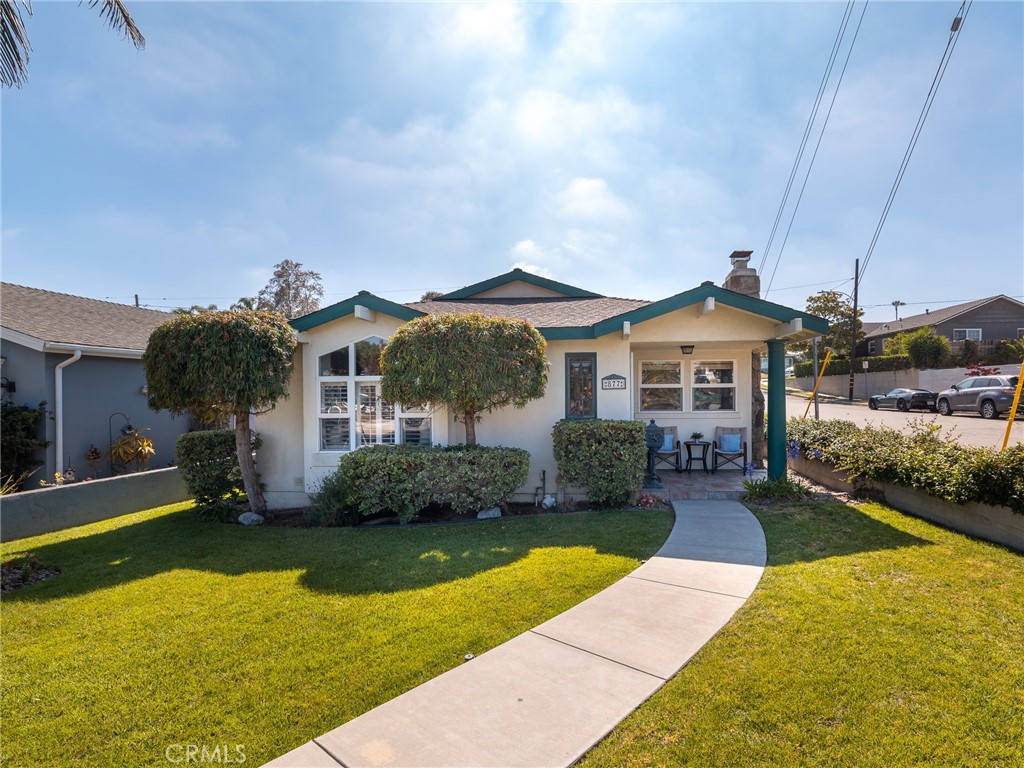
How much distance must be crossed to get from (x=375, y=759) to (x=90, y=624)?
3376 millimetres

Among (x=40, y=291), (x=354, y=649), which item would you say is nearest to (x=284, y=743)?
(x=354, y=649)

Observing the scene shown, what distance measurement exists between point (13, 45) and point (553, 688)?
7572mm

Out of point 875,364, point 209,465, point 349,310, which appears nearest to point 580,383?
point 349,310

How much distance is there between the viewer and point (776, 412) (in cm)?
838

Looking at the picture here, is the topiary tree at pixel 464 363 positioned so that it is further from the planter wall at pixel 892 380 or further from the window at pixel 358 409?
the planter wall at pixel 892 380

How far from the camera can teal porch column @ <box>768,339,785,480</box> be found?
27.3 ft

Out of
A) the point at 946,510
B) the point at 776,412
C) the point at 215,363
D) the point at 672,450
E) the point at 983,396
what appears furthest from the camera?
the point at 983,396

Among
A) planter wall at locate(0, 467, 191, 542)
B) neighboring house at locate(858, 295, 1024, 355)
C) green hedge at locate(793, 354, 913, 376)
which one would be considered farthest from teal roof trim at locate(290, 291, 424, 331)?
neighboring house at locate(858, 295, 1024, 355)

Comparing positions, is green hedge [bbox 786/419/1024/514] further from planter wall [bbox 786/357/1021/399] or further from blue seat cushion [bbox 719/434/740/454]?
planter wall [bbox 786/357/1021/399]

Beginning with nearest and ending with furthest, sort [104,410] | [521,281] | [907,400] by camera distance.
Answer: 1. [104,410]
2. [521,281]
3. [907,400]

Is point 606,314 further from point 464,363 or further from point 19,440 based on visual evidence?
point 19,440

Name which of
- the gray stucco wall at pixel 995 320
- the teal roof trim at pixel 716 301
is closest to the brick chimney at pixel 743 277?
the teal roof trim at pixel 716 301

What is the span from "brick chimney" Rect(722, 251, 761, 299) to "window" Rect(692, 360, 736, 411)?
1656mm

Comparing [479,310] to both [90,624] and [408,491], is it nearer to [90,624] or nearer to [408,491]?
[408,491]
